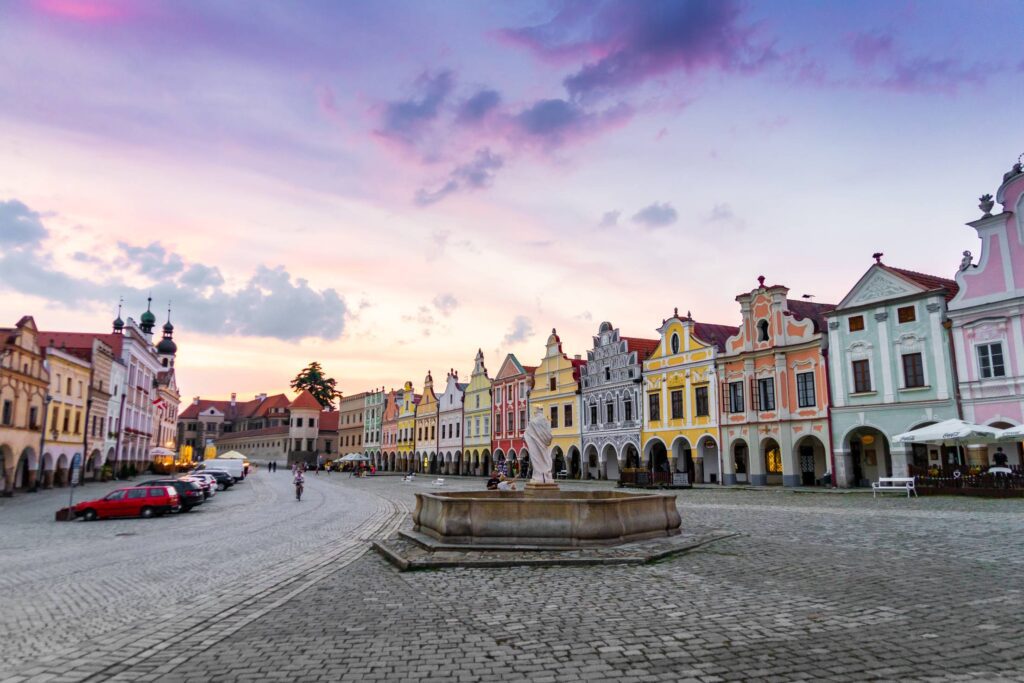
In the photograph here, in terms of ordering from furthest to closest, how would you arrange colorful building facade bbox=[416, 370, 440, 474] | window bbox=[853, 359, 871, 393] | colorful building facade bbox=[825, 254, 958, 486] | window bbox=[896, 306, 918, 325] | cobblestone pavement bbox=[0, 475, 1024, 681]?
colorful building facade bbox=[416, 370, 440, 474], window bbox=[853, 359, 871, 393], window bbox=[896, 306, 918, 325], colorful building facade bbox=[825, 254, 958, 486], cobblestone pavement bbox=[0, 475, 1024, 681]

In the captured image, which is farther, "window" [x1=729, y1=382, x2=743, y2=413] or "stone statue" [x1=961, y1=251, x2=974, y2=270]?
"window" [x1=729, y1=382, x2=743, y2=413]

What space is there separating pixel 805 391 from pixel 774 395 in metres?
1.87

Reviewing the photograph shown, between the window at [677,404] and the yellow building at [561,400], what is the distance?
1077cm

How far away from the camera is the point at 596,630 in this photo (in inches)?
292

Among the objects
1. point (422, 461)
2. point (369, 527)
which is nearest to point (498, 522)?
point (369, 527)

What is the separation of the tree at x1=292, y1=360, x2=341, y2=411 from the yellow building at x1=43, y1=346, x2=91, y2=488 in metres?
78.8

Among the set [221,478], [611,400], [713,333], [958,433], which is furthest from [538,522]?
[221,478]

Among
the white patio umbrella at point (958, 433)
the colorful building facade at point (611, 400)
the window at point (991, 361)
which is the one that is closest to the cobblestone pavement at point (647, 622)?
the white patio umbrella at point (958, 433)

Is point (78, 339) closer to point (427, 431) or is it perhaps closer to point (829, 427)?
point (427, 431)

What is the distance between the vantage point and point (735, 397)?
135 feet

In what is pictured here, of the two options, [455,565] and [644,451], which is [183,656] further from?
[644,451]

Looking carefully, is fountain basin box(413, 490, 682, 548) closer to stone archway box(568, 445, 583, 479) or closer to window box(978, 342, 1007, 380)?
window box(978, 342, 1007, 380)

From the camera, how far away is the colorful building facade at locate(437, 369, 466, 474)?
75.6 metres

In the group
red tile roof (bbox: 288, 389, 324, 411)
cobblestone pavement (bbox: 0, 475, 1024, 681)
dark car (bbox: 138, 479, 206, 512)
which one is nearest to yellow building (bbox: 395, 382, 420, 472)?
red tile roof (bbox: 288, 389, 324, 411)
